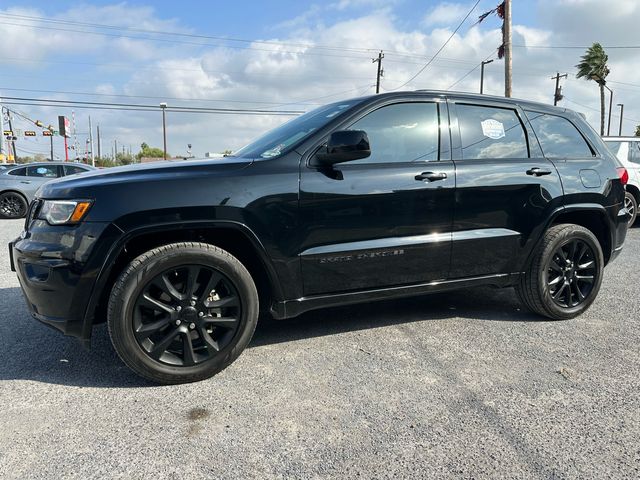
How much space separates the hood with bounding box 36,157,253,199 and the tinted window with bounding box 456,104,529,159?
1.69m

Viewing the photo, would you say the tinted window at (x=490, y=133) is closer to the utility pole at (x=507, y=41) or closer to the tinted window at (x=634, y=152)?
the tinted window at (x=634, y=152)

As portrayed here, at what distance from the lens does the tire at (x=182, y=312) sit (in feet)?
8.69

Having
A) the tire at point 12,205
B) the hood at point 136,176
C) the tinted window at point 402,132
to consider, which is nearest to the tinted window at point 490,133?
the tinted window at point 402,132

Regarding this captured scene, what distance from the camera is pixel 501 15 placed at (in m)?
17.0

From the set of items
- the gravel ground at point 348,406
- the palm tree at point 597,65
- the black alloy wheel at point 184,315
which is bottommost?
the gravel ground at point 348,406

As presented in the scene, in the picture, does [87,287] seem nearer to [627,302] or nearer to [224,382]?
[224,382]

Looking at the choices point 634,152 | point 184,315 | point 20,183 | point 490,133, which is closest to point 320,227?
point 184,315

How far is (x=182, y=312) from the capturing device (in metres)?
2.77

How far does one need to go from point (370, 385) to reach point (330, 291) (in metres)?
0.67

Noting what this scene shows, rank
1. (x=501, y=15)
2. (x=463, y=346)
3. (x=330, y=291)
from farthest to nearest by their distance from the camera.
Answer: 1. (x=501, y=15)
2. (x=463, y=346)
3. (x=330, y=291)

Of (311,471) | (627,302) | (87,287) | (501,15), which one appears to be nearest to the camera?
(311,471)

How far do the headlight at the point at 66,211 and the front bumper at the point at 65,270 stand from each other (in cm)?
4

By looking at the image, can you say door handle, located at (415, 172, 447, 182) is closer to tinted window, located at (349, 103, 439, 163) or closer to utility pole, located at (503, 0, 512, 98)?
tinted window, located at (349, 103, 439, 163)

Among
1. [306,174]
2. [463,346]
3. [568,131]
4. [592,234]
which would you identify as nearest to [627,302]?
[592,234]
